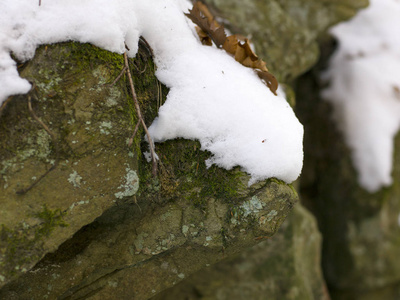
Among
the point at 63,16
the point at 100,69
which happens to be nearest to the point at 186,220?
the point at 100,69

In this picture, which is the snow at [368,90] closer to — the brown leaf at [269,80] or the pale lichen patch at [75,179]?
the brown leaf at [269,80]

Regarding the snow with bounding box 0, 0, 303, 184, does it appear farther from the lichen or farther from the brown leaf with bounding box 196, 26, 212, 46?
the lichen

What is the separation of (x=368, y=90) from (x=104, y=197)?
3061 mm

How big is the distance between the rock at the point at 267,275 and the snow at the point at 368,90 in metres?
1.07

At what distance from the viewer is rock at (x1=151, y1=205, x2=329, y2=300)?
2.42m

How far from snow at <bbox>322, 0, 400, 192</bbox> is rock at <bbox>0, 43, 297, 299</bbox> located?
6.78 ft

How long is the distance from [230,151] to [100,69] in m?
0.68

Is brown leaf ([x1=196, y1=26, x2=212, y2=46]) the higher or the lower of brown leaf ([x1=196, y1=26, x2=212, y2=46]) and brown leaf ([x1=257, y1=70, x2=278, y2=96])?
the higher

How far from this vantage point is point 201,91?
153cm

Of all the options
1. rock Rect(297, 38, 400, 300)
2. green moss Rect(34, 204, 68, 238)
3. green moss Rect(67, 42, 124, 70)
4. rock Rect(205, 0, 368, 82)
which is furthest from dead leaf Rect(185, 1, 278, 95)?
rock Rect(297, 38, 400, 300)

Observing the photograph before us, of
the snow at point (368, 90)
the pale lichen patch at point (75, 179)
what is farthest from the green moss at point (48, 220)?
the snow at point (368, 90)

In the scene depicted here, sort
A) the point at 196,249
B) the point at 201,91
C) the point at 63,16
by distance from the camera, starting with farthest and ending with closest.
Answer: the point at 196,249 → the point at 201,91 → the point at 63,16

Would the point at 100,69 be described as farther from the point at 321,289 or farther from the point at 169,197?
the point at 321,289

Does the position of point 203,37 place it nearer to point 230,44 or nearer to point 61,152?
point 230,44
